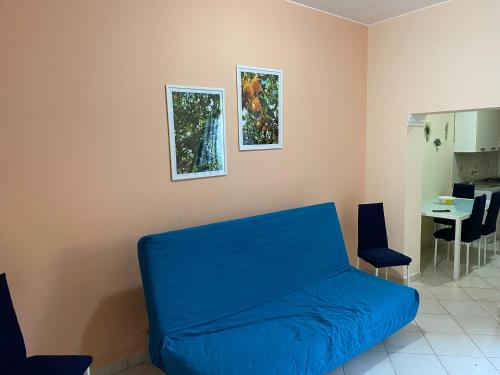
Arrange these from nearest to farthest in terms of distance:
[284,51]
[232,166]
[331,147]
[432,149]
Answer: [232,166] < [284,51] < [331,147] < [432,149]

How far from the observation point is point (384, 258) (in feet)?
10.5

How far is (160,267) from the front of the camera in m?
2.09

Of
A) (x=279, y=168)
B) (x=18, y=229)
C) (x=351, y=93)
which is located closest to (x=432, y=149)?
(x=351, y=93)

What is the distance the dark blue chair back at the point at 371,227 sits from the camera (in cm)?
353

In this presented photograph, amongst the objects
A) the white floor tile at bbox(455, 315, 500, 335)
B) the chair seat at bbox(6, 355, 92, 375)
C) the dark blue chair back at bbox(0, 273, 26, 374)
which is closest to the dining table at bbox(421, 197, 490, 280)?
the white floor tile at bbox(455, 315, 500, 335)

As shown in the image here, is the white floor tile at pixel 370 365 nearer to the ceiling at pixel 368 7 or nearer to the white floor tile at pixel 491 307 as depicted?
the white floor tile at pixel 491 307

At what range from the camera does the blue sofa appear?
6.24 ft

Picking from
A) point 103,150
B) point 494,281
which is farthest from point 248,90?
point 494,281

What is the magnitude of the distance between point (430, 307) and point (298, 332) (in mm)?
1812

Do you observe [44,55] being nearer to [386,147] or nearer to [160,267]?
[160,267]

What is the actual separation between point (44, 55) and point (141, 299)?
1688 mm

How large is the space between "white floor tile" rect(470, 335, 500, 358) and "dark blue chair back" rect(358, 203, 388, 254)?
114 cm

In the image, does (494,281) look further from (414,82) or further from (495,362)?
(414,82)

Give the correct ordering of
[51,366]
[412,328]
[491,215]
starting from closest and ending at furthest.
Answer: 1. [51,366]
2. [412,328]
3. [491,215]
